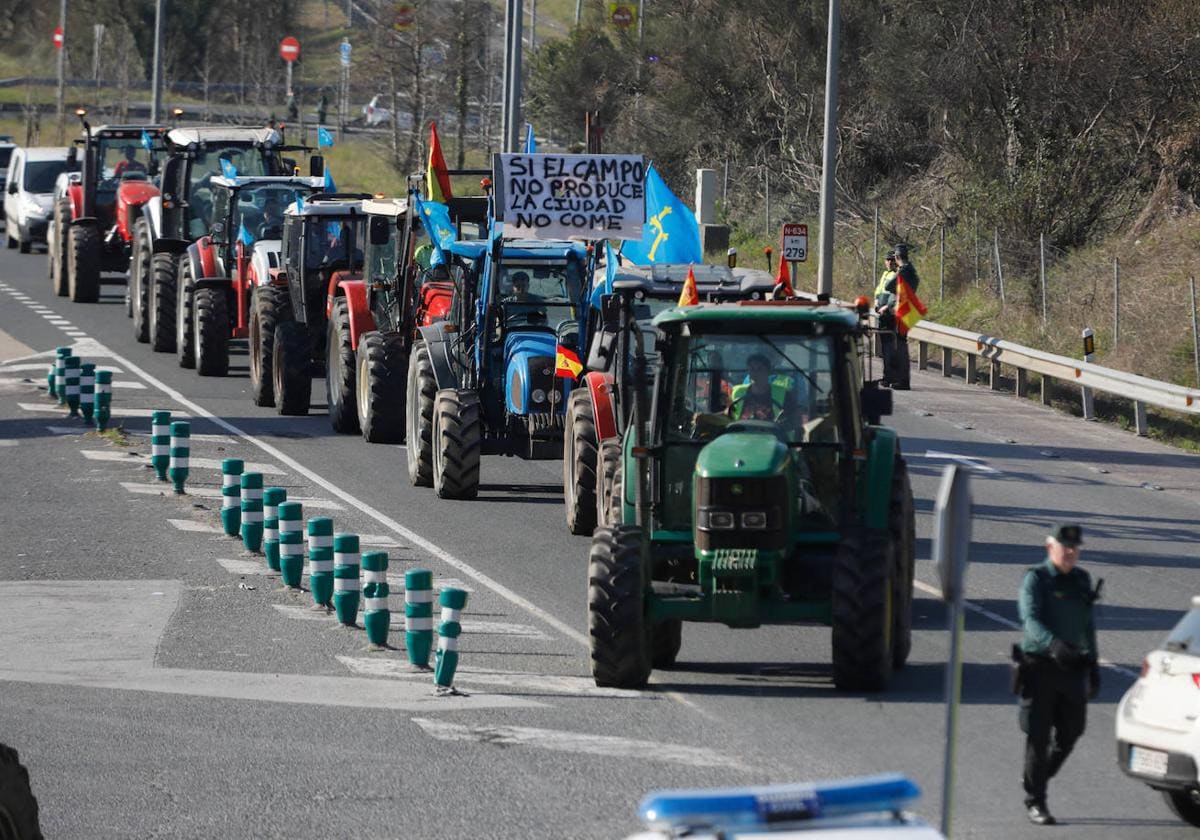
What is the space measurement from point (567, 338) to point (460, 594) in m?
6.47

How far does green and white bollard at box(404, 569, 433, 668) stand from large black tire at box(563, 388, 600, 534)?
13.1 ft

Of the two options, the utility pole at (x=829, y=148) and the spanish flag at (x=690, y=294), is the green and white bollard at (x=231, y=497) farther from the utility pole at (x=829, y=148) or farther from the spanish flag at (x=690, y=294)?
the utility pole at (x=829, y=148)

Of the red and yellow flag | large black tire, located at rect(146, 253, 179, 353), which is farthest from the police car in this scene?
large black tire, located at rect(146, 253, 179, 353)

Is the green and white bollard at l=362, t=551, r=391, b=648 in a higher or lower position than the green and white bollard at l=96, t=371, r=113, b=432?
lower

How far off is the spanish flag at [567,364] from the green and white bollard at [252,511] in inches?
106

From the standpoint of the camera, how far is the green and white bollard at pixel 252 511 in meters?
16.7

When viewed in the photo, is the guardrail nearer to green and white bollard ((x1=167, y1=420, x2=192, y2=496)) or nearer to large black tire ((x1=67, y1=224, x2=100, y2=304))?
green and white bollard ((x1=167, y1=420, x2=192, y2=496))

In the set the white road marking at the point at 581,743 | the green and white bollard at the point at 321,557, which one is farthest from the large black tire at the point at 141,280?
→ the white road marking at the point at 581,743

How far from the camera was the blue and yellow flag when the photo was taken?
1992 centimetres

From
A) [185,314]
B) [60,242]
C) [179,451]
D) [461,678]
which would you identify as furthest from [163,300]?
[461,678]

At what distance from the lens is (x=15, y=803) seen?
821cm

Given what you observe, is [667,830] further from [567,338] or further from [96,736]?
[567,338]

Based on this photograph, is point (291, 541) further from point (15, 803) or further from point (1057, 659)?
point (15, 803)

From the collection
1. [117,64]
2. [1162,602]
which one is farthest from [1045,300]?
[117,64]
